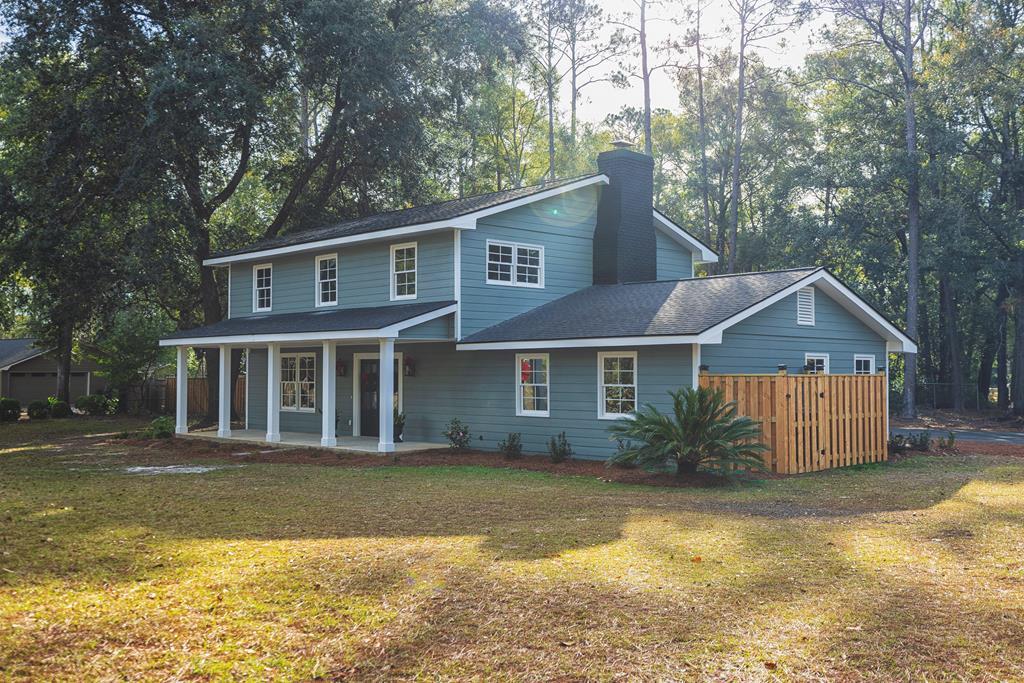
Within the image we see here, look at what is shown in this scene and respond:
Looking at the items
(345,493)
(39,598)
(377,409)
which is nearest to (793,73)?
(377,409)

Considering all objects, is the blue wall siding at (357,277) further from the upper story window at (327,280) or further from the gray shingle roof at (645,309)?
the gray shingle roof at (645,309)

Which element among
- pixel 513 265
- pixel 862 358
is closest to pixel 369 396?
pixel 513 265

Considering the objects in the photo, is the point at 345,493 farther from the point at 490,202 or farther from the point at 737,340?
the point at 490,202

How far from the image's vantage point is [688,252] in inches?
982

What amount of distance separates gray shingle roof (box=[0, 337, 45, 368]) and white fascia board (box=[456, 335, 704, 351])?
31819 mm

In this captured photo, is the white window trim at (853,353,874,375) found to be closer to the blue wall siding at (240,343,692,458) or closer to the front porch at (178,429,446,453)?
the blue wall siding at (240,343,692,458)

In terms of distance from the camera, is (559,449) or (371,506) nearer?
(371,506)

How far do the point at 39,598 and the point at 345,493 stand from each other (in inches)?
248

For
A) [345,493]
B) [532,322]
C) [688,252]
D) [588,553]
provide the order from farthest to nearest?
[688,252] < [532,322] < [345,493] < [588,553]

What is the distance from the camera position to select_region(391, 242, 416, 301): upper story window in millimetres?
20484

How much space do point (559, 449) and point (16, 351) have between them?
39.9 m

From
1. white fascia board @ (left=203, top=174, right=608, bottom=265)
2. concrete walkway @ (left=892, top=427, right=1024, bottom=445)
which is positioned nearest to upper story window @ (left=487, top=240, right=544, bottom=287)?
white fascia board @ (left=203, top=174, right=608, bottom=265)

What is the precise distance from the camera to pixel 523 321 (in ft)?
64.1

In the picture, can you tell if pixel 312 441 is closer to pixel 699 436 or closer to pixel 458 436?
pixel 458 436
